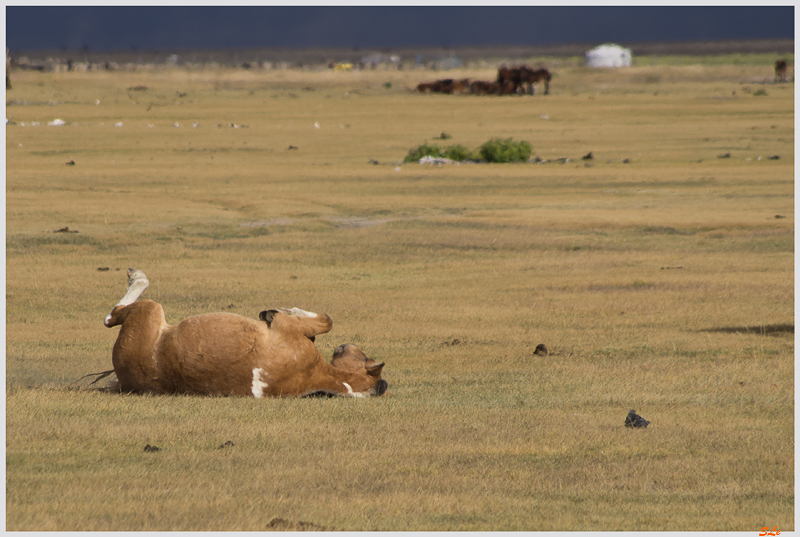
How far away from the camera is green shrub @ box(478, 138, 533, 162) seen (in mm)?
42531

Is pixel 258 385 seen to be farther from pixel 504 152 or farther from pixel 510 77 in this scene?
pixel 510 77

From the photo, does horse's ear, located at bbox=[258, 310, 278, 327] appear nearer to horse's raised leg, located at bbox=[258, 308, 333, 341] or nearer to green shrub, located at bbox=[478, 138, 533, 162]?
horse's raised leg, located at bbox=[258, 308, 333, 341]

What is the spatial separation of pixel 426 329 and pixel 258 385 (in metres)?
5.56

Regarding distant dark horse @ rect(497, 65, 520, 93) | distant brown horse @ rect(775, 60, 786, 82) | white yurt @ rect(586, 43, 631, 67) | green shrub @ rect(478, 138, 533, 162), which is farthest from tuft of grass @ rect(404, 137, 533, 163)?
white yurt @ rect(586, 43, 631, 67)

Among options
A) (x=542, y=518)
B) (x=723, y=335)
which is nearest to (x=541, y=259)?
(x=723, y=335)

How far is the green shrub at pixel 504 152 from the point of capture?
140ft

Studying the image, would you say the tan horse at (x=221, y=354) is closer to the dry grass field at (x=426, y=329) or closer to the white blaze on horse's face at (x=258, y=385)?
the white blaze on horse's face at (x=258, y=385)

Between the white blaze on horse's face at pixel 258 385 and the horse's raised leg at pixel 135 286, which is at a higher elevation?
the horse's raised leg at pixel 135 286

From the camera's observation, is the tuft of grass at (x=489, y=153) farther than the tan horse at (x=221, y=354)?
Yes

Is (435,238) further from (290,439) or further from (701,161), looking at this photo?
(701,161)

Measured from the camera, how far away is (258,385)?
8.50m

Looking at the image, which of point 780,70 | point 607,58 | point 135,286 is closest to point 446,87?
point 780,70

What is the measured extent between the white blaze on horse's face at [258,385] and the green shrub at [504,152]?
3466cm

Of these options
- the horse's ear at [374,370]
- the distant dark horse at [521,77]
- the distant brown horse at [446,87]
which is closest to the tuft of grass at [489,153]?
the horse's ear at [374,370]
